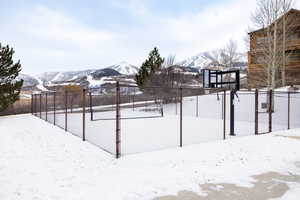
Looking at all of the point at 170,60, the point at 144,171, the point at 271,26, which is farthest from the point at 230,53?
the point at 144,171

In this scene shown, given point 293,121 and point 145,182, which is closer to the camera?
point 145,182

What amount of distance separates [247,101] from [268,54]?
13.1 feet

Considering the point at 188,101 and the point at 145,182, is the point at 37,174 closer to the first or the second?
the point at 145,182

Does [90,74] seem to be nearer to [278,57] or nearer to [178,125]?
[278,57]

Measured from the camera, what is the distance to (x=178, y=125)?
1141 cm

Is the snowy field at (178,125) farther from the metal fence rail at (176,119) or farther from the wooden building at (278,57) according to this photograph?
the wooden building at (278,57)

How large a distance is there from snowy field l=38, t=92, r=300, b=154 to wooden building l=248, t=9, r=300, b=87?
83.4 inches

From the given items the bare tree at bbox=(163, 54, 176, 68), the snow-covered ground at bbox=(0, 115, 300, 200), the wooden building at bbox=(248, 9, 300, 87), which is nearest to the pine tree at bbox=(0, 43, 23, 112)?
the snow-covered ground at bbox=(0, 115, 300, 200)

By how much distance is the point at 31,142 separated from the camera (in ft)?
22.9

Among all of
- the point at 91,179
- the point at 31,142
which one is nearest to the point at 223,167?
the point at 91,179

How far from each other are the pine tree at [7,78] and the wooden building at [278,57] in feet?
60.8

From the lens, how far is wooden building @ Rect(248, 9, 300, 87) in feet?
55.1

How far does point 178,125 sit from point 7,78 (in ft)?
43.0

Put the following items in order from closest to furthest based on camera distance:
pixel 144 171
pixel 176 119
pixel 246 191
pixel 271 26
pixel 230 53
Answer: pixel 246 191
pixel 144 171
pixel 176 119
pixel 271 26
pixel 230 53
